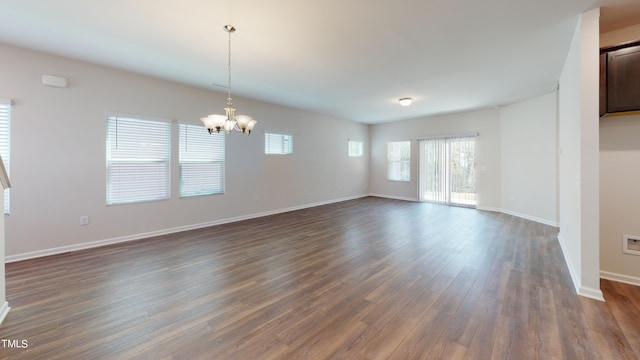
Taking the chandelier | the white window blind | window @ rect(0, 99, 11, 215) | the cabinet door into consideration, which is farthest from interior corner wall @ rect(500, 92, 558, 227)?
window @ rect(0, 99, 11, 215)

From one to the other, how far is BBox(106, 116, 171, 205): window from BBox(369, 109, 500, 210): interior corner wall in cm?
685

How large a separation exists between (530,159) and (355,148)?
4.96 metres

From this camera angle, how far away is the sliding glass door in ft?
23.1

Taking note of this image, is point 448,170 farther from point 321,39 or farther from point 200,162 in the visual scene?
point 200,162

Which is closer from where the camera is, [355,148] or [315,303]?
[315,303]

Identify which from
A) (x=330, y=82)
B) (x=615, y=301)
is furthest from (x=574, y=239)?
(x=330, y=82)

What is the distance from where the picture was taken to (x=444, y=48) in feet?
10.5

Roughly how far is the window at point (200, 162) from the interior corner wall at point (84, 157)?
0.14 metres

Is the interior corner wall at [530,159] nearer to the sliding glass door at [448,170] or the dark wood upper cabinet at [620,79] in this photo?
the sliding glass door at [448,170]

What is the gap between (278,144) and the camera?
650cm

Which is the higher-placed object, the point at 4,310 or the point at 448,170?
the point at 448,170

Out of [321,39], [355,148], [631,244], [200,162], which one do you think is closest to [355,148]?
[355,148]

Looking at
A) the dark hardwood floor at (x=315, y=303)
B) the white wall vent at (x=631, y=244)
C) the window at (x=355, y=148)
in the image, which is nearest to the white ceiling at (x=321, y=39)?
Answer: the white wall vent at (x=631, y=244)

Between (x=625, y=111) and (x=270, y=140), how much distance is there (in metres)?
5.78
